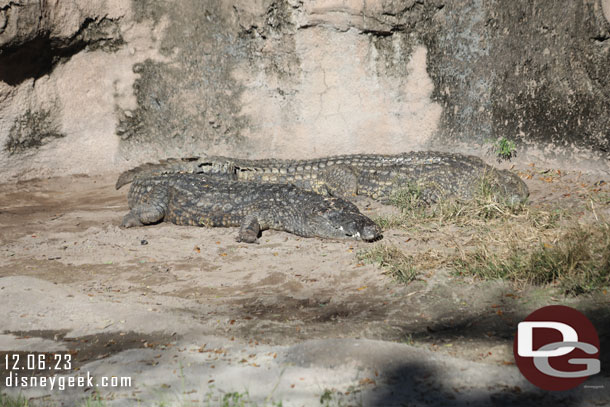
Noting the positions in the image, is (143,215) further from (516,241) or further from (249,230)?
(516,241)

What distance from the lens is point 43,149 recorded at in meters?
9.05

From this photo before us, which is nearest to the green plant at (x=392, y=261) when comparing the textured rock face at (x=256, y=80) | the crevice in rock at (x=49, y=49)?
the textured rock face at (x=256, y=80)

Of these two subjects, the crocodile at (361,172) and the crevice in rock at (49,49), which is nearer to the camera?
the crocodile at (361,172)

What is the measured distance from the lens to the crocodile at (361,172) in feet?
25.7

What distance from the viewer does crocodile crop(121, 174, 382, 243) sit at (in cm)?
661

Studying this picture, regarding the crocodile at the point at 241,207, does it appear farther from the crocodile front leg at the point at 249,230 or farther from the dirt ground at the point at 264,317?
the dirt ground at the point at 264,317

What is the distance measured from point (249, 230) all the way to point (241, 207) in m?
0.55

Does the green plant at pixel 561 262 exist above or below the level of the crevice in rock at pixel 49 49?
below

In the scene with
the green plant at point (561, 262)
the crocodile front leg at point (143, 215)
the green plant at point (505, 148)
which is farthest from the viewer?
the green plant at point (505, 148)

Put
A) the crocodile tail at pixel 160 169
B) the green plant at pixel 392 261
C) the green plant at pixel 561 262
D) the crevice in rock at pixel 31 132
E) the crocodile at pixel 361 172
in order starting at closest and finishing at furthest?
the green plant at pixel 561 262, the green plant at pixel 392 261, the crocodile at pixel 361 172, the crocodile tail at pixel 160 169, the crevice in rock at pixel 31 132

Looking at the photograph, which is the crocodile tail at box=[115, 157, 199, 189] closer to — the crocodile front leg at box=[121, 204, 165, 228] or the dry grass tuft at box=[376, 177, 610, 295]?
the crocodile front leg at box=[121, 204, 165, 228]

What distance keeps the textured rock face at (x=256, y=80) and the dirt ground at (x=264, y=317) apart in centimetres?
201

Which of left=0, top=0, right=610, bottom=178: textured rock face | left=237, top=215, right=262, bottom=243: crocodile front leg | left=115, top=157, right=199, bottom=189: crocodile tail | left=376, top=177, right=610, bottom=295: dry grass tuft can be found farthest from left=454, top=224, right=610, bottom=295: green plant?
left=115, top=157, right=199, bottom=189: crocodile tail

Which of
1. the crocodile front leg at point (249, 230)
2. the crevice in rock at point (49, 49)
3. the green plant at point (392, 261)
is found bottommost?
the crocodile front leg at point (249, 230)
